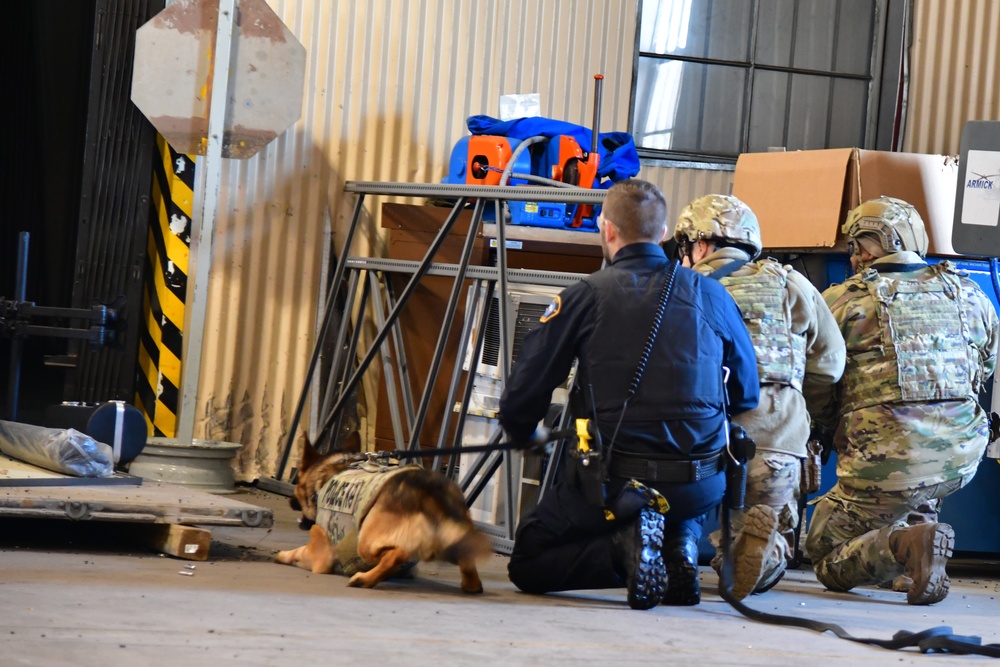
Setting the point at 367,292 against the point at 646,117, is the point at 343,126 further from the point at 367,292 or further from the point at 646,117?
the point at 646,117

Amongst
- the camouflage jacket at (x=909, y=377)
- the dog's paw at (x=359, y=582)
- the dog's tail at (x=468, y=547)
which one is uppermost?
the camouflage jacket at (x=909, y=377)

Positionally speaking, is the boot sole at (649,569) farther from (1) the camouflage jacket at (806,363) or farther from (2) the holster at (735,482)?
(1) the camouflage jacket at (806,363)

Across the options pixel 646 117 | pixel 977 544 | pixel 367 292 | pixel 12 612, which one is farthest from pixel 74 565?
pixel 646 117

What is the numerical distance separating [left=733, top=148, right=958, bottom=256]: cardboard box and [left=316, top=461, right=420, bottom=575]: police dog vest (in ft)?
9.05

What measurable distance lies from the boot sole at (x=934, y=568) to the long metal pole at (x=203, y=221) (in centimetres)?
381

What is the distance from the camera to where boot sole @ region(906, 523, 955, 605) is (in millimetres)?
4930

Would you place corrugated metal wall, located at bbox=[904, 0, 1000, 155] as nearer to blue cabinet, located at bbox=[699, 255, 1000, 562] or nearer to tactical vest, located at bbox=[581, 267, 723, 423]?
blue cabinet, located at bbox=[699, 255, 1000, 562]

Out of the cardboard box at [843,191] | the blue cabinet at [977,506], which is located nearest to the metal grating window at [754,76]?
the cardboard box at [843,191]

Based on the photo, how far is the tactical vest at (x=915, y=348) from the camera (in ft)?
17.3

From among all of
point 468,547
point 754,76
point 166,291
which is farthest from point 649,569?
point 754,76

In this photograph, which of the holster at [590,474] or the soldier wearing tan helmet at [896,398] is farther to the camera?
the soldier wearing tan helmet at [896,398]

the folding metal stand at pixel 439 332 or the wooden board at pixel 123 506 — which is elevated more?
the folding metal stand at pixel 439 332

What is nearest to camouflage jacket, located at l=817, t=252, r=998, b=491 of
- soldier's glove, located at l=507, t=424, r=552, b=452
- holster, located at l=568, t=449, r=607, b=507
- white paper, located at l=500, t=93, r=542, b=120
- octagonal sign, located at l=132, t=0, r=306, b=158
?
holster, located at l=568, t=449, r=607, b=507

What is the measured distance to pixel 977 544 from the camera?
20.3 feet
